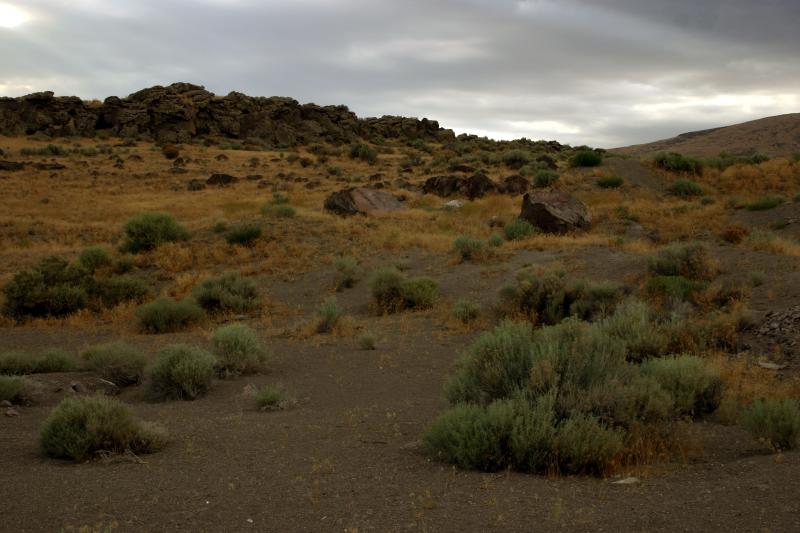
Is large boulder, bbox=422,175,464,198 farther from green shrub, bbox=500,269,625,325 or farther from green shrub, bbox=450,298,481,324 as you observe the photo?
green shrub, bbox=450,298,481,324

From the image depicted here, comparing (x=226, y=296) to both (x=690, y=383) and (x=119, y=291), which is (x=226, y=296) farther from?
(x=690, y=383)

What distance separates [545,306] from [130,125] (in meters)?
52.7

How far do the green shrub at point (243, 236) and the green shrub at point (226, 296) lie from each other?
5.02 m

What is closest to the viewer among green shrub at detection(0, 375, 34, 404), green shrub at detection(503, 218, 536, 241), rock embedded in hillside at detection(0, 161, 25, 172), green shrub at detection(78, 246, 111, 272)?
green shrub at detection(0, 375, 34, 404)

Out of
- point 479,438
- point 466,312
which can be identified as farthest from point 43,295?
point 479,438

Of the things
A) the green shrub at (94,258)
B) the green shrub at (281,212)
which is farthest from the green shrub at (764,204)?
the green shrub at (94,258)

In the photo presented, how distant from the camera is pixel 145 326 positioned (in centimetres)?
1482

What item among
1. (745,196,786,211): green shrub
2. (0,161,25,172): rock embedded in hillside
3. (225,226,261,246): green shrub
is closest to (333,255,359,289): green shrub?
(225,226,261,246): green shrub

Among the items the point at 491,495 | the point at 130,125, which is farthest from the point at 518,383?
the point at 130,125

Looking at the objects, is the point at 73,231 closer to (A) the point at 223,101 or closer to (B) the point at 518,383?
(B) the point at 518,383

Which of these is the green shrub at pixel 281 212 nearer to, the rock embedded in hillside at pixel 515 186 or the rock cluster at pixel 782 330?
the rock embedded in hillside at pixel 515 186

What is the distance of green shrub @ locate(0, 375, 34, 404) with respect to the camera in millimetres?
8570

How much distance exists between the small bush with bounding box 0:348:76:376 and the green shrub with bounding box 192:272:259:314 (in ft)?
17.4

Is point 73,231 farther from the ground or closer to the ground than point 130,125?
closer to the ground
